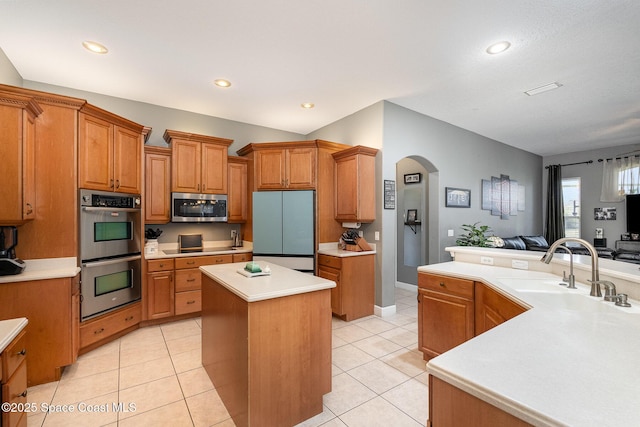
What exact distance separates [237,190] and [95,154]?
186 cm

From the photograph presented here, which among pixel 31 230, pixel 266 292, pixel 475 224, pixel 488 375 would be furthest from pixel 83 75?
pixel 475 224

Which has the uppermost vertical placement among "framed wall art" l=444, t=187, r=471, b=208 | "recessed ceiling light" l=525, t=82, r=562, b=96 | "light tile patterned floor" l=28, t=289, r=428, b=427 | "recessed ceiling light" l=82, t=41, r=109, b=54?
"recessed ceiling light" l=82, t=41, r=109, b=54

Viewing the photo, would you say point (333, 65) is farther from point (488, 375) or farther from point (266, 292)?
point (488, 375)

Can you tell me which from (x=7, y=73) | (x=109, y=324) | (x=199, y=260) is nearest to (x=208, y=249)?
(x=199, y=260)

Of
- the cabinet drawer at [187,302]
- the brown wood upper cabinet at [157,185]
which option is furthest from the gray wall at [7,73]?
the cabinet drawer at [187,302]

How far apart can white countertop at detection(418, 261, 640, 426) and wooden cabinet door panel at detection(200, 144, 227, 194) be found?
3.84m

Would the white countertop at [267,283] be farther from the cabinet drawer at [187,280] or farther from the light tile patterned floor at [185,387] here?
the cabinet drawer at [187,280]

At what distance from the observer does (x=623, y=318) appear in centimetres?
132

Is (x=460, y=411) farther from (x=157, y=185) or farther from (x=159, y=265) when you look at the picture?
(x=157, y=185)

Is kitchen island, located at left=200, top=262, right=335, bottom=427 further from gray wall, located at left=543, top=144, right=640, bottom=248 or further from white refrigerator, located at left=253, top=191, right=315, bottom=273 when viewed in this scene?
gray wall, located at left=543, top=144, right=640, bottom=248

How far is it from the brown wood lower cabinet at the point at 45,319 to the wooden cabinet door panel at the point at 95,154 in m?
0.98

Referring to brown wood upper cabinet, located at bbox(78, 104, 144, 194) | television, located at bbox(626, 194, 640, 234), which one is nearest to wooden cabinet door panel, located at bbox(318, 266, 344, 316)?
brown wood upper cabinet, located at bbox(78, 104, 144, 194)

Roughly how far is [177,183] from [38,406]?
2581 mm

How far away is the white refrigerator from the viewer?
3.92 meters
